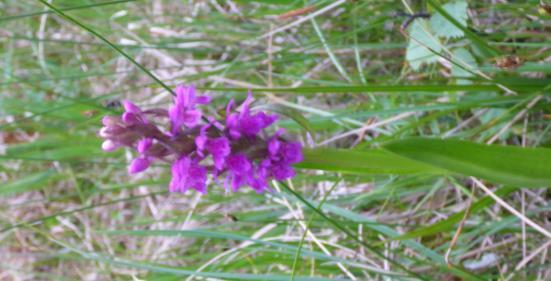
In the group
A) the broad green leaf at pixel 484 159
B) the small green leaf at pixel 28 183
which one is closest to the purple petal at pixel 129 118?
the broad green leaf at pixel 484 159

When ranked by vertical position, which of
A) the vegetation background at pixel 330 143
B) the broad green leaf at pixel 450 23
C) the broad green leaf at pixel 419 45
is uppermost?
the broad green leaf at pixel 450 23

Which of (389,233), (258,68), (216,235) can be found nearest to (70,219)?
(258,68)

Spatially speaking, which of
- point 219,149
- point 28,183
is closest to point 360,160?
point 219,149

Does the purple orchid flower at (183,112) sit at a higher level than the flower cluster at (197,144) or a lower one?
higher

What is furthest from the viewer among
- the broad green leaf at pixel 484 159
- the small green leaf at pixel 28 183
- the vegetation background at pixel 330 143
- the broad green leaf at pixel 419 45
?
the small green leaf at pixel 28 183

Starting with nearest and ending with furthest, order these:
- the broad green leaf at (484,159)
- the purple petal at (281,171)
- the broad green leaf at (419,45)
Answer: the broad green leaf at (484,159)
the purple petal at (281,171)
the broad green leaf at (419,45)

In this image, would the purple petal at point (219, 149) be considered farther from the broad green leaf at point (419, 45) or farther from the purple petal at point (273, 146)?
the broad green leaf at point (419, 45)

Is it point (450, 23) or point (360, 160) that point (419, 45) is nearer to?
point (450, 23)

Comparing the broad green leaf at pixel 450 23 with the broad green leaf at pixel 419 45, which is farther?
the broad green leaf at pixel 419 45

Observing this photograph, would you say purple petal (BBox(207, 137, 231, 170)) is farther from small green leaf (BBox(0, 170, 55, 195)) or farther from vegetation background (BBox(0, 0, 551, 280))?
small green leaf (BBox(0, 170, 55, 195))
